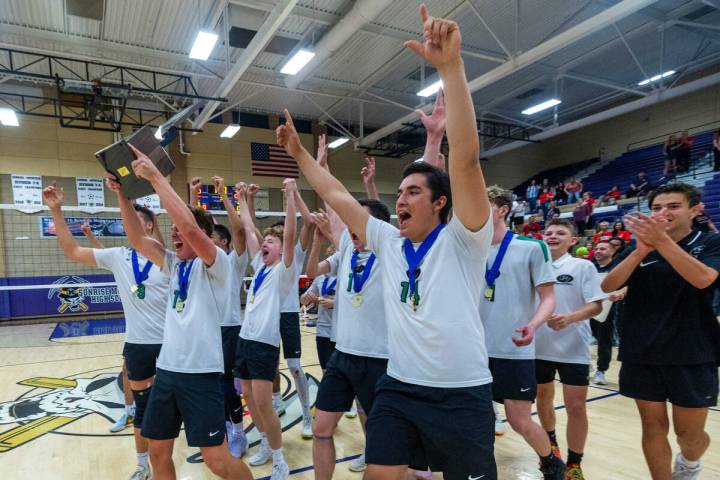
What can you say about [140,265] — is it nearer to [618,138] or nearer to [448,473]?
[448,473]

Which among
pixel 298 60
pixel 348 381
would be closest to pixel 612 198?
pixel 298 60

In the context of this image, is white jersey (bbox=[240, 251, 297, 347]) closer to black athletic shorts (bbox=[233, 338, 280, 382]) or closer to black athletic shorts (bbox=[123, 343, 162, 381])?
black athletic shorts (bbox=[233, 338, 280, 382])

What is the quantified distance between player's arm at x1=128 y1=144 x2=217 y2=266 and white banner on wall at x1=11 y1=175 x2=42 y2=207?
50.0 ft

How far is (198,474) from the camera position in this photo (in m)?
3.55

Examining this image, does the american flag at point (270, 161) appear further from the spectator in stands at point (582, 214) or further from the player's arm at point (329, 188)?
the player's arm at point (329, 188)

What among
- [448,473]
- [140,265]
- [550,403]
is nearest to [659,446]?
[550,403]

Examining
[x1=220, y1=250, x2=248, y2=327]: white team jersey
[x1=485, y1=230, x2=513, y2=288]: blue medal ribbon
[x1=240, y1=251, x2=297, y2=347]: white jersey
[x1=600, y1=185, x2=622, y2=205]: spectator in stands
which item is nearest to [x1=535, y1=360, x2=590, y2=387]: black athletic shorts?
[x1=485, y1=230, x2=513, y2=288]: blue medal ribbon

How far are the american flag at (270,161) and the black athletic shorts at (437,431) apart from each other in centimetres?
1657

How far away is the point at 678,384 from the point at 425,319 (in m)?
1.84

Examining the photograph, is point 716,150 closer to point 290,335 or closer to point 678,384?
point 678,384

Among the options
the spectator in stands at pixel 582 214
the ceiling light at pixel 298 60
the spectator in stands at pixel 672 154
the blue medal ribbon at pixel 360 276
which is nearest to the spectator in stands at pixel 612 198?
the spectator in stands at pixel 672 154

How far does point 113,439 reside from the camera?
14.2ft

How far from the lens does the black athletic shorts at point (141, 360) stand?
3.52m

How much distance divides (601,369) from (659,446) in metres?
3.99
